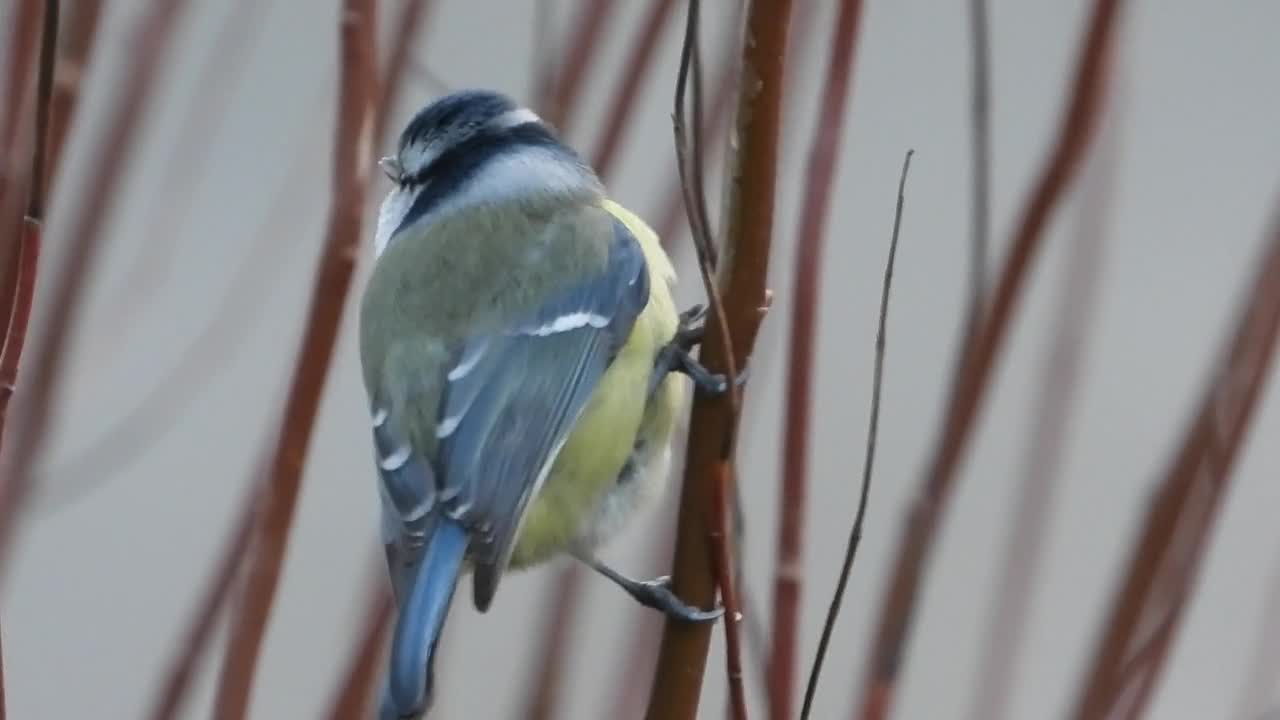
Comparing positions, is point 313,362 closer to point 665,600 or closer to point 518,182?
point 665,600

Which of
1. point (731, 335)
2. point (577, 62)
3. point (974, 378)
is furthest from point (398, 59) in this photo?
point (974, 378)

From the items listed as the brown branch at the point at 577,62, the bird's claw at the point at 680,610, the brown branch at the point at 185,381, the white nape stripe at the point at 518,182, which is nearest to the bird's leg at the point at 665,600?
the bird's claw at the point at 680,610

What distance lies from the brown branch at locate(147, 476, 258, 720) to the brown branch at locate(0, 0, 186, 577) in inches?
3.9

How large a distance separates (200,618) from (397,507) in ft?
0.67

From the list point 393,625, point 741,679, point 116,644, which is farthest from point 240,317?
point 741,679

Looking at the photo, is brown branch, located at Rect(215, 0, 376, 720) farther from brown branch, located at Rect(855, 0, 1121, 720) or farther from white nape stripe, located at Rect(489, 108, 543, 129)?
white nape stripe, located at Rect(489, 108, 543, 129)

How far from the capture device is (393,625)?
974 mm

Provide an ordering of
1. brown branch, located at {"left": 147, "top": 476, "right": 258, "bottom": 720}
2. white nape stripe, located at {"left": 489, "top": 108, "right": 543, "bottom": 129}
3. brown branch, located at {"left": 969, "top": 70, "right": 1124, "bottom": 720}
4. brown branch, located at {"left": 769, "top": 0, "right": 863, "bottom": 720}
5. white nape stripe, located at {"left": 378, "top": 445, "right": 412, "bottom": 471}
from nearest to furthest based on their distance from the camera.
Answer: brown branch, located at {"left": 769, "top": 0, "right": 863, "bottom": 720}, brown branch, located at {"left": 147, "top": 476, "right": 258, "bottom": 720}, brown branch, located at {"left": 969, "top": 70, "right": 1124, "bottom": 720}, white nape stripe, located at {"left": 378, "top": 445, "right": 412, "bottom": 471}, white nape stripe, located at {"left": 489, "top": 108, "right": 543, "bottom": 129}

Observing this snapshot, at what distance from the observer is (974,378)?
0.76m

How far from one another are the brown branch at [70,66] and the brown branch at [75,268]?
72mm

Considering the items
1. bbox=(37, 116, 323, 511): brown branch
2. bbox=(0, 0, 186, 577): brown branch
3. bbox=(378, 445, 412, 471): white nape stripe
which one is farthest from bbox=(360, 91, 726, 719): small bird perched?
bbox=(37, 116, 323, 511): brown branch

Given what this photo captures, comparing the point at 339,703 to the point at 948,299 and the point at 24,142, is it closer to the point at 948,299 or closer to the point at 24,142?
the point at 24,142

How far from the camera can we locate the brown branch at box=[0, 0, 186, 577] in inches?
34.3

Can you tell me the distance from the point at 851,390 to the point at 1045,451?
4.46ft
